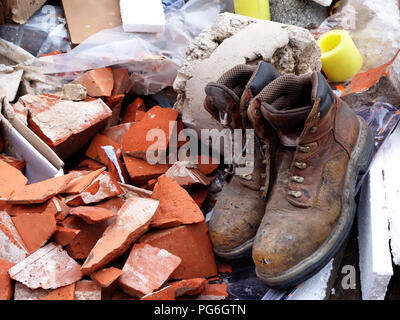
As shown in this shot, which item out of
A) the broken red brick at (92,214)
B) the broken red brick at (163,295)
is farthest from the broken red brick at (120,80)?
the broken red brick at (163,295)

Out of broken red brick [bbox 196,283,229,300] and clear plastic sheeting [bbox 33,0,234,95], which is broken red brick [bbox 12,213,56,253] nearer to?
broken red brick [bbox 196,283,229,300]

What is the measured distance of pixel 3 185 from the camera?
202cm

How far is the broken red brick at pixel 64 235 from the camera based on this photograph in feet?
5.84

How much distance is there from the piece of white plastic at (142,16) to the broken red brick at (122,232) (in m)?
1.35

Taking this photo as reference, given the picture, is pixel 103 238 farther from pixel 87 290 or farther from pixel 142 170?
pixel 142 170

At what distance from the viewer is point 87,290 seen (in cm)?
168

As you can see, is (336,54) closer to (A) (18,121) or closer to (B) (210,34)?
(B) (210,34)

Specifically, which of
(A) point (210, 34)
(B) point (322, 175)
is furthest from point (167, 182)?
(A) point (210, 34)

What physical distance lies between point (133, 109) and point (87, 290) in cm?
137

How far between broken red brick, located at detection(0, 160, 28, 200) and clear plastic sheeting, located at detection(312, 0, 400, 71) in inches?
82.2

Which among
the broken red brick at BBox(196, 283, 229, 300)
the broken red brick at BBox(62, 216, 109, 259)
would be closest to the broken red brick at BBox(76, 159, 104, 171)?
Answer: the broken red brick at BBox(62, 216, 109, 259)

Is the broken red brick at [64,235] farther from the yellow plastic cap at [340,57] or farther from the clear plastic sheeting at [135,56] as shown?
the yellow plastic cap at [340,57]

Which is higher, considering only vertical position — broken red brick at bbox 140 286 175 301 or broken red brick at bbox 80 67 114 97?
broken red brick at bbox 80 67 114 97

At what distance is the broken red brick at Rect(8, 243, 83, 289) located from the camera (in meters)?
1.68
